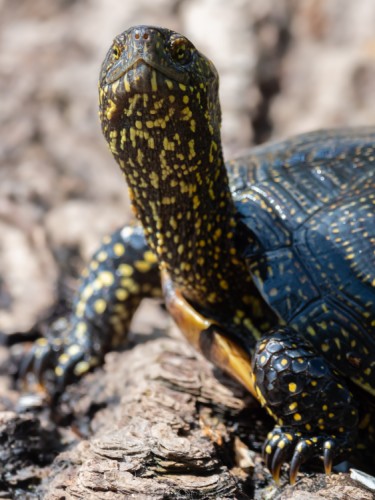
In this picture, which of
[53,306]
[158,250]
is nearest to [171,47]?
[158,250]

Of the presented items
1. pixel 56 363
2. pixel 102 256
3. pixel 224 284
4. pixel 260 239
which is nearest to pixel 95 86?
pixel 102 256

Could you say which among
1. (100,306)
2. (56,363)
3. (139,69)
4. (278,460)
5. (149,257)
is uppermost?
(139,69)

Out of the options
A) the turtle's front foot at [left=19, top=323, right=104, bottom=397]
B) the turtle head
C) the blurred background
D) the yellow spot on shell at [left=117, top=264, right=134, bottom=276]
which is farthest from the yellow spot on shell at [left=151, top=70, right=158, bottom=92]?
the blurred background

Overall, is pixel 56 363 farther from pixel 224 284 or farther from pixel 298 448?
pixel 298 448

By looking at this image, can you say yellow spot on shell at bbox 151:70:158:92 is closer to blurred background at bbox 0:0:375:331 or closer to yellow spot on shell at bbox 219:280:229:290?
yellow spot on shell at bbox 219:280:229:290

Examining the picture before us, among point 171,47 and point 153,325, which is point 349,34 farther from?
point 171,47

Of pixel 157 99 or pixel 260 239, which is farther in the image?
pixel 260 239

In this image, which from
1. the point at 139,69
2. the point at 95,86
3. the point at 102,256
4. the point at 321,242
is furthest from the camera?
the point at 95,86
